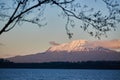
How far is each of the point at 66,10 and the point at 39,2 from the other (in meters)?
0.44

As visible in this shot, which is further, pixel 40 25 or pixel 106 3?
pixel 40 25

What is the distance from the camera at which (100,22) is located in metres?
5.44

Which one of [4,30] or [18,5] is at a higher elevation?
[18,5]

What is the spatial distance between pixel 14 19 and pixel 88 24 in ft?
3.75

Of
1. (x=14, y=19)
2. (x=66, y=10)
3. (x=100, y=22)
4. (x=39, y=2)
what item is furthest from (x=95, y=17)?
(x=14, y=19)

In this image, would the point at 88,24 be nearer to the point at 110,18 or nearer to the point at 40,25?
the point at 110,18

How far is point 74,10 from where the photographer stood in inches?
217

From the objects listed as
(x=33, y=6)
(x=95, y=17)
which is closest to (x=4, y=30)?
(x=33, y=6)

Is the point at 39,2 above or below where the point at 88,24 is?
above

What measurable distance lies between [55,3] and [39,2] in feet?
0.81

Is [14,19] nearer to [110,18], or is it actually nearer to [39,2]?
[39,2]

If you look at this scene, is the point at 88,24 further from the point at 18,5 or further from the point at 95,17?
the point at 18,5

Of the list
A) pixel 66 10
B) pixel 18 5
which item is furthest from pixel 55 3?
pixel 18 5

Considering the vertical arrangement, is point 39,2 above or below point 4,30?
above
